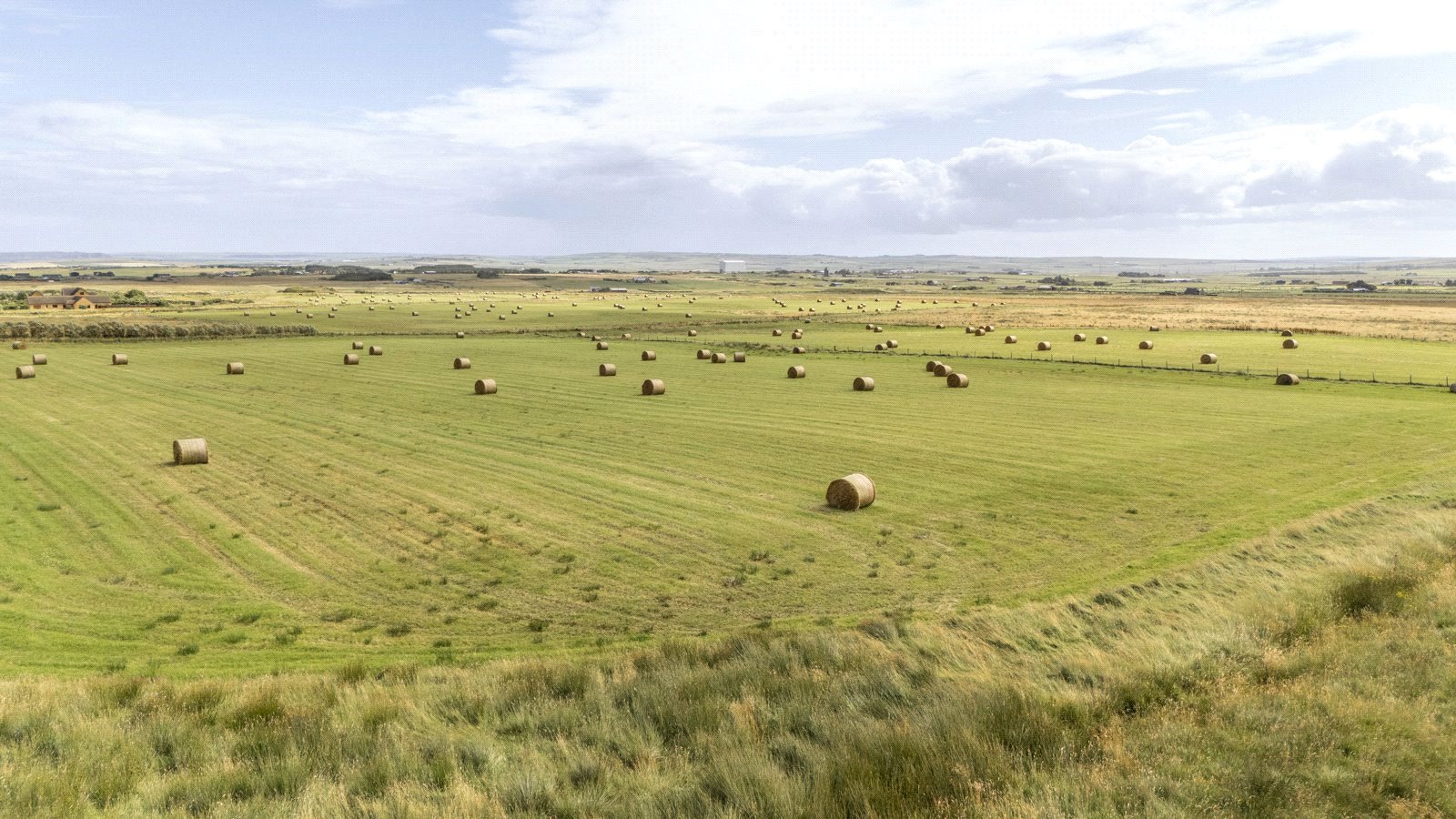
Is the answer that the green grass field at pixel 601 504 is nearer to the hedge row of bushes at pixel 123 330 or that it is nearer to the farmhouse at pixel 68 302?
the hedge row of bushes at pixel 123 330

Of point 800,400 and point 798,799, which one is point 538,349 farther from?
point 798,799

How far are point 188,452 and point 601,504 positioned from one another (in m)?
15.9

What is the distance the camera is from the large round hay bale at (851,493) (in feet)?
76.9

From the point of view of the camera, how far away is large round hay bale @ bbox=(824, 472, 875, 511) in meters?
23.4

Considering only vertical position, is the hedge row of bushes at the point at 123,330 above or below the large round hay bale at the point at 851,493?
above

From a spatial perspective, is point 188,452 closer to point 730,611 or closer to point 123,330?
point 730,611

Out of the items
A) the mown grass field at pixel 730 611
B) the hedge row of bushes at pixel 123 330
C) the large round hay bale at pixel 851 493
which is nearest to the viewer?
the mown grass field at pixel 730 611

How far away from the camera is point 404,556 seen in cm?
2011

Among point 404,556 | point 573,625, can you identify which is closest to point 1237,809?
point 573,625

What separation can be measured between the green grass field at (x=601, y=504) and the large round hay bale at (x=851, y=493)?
14.9 inches

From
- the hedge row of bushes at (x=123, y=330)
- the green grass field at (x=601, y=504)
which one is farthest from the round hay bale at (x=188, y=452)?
the hedge row of bushes at (x=123, y=330)

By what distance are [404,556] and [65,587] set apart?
6653mm

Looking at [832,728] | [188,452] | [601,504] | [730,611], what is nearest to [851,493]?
[601,504]

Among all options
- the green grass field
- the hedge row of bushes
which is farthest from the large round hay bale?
the hedge row of bushes
